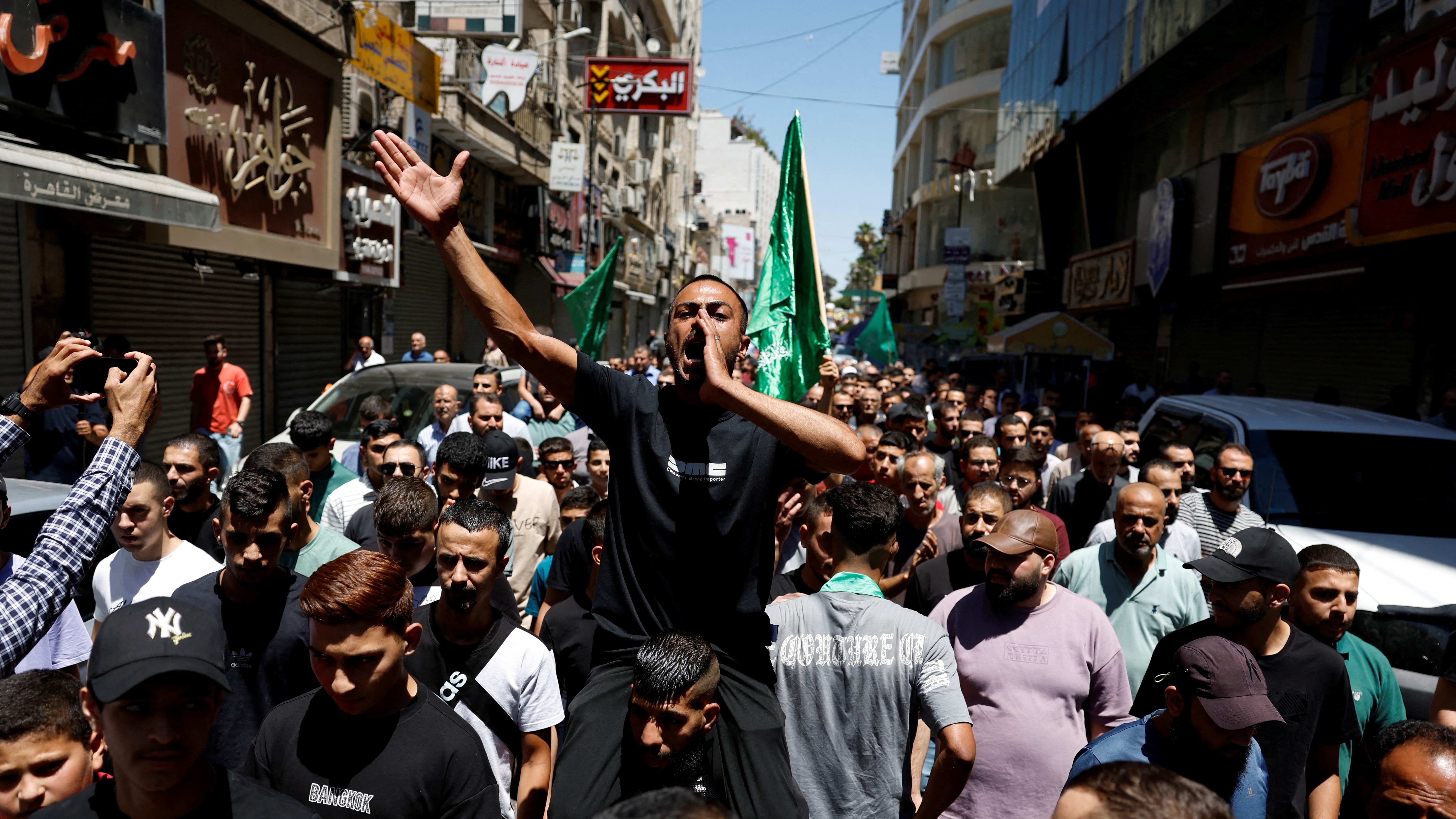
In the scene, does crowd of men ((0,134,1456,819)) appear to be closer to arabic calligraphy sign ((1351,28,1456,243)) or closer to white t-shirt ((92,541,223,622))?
white t-shirt ((92,541,223,622))

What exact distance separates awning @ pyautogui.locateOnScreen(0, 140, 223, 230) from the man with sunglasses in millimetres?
4342

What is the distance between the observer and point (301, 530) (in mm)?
4117

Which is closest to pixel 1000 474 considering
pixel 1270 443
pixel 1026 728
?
pixel 1270 443

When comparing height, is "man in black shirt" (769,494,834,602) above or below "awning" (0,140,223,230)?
below

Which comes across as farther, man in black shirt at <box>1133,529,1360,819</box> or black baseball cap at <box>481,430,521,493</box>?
black baseball cap at <box>481,430,521,493</box>

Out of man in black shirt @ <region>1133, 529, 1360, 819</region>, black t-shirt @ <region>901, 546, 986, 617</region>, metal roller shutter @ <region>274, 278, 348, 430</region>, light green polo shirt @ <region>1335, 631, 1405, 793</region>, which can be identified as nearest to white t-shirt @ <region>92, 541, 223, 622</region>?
black t-shirt @ <region>901, 546, 986, 617</region>

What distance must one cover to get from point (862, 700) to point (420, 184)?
2.03m

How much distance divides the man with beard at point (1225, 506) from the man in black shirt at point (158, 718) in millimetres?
5225

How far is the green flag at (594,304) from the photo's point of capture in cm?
1051

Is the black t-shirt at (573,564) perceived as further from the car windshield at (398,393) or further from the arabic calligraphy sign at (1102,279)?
the arabic calligraphy sign at (1102,279)

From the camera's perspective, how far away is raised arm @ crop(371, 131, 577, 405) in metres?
2.26

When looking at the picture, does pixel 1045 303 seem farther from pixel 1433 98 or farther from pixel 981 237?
pixel 1433 98

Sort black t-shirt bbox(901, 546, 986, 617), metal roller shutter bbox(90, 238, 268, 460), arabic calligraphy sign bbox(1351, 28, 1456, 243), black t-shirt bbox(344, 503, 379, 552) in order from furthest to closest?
metal roller shutter bbox(90, 238, 268, 460) → arabic calligraphy sign bbox(1351, 28, 1456, 243) → black t-shirt bbox(344, 503, 379, 552) → black t-shirt bbox(901, 546, 986, 617)

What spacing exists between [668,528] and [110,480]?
1.43 meters
